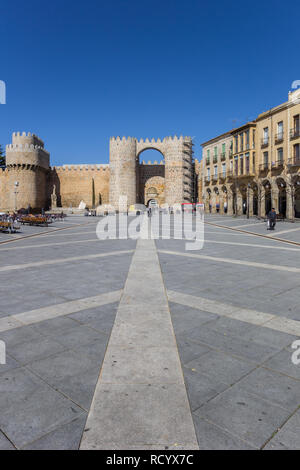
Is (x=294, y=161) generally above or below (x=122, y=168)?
below

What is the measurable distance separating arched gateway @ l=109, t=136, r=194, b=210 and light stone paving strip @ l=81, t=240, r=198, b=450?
156 feet

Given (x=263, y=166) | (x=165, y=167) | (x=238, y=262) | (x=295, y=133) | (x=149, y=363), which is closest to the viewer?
(x=149, y=363)

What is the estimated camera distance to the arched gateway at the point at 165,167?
50.8m

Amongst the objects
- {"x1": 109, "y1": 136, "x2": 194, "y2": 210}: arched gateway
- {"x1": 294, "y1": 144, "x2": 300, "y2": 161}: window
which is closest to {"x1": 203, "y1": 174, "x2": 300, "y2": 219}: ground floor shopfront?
{"x1": 294, "y1": 144, "x2": 300, "y2": 161}: window

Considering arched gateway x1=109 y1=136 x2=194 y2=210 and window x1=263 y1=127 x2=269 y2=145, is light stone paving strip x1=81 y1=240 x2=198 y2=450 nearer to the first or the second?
window x1=263 y1=127 x2=269 y2=145

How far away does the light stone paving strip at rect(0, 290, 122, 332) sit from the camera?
4078 mm

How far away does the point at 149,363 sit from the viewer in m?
3.06

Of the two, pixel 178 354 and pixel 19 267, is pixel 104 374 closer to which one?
pixel 178 354

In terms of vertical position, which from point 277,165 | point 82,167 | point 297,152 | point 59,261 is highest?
point 82,167

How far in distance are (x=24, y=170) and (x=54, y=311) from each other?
4772 centimetres

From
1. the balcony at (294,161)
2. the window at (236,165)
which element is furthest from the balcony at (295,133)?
the window at (236,165)

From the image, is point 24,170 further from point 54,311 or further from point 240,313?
point 240,313

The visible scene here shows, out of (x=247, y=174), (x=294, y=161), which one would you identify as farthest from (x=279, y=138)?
(x=247, y=174)

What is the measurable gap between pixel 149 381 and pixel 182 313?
5.79 feet
